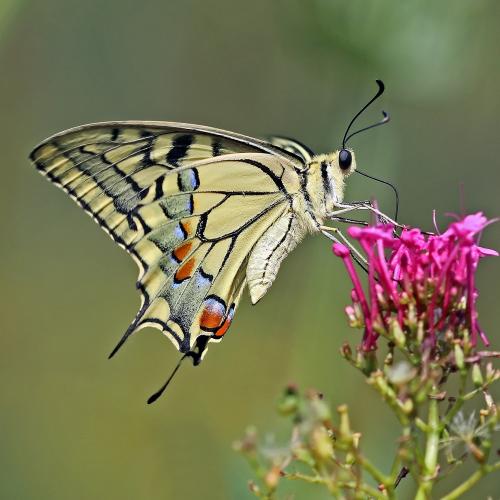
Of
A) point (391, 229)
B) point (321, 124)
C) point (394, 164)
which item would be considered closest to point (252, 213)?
point (394, 164)

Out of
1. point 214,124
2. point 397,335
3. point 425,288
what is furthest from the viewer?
point 214,124

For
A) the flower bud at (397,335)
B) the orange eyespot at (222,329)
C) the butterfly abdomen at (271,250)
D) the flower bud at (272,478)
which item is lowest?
the flower bud at (272,478)

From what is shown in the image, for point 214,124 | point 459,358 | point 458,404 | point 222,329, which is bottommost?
point 458,404

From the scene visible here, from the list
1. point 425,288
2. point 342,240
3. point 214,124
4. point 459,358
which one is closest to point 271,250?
point 342,240

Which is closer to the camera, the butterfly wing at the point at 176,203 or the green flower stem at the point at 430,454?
the green flower stem at the point at 430,454

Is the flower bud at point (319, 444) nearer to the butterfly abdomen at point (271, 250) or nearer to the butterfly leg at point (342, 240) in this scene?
the butterfly leg at point (342, 240)

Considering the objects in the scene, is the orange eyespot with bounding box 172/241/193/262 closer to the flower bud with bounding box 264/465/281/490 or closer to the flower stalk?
the flower stalk

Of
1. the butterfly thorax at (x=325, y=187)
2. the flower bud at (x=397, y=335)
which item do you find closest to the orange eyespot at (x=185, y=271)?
the butterfly thorax at (x=325, y=187)

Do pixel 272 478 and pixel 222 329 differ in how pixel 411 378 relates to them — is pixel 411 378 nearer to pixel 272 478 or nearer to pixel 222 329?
pixel 272 478

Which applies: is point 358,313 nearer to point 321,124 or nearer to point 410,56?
point 410,56
